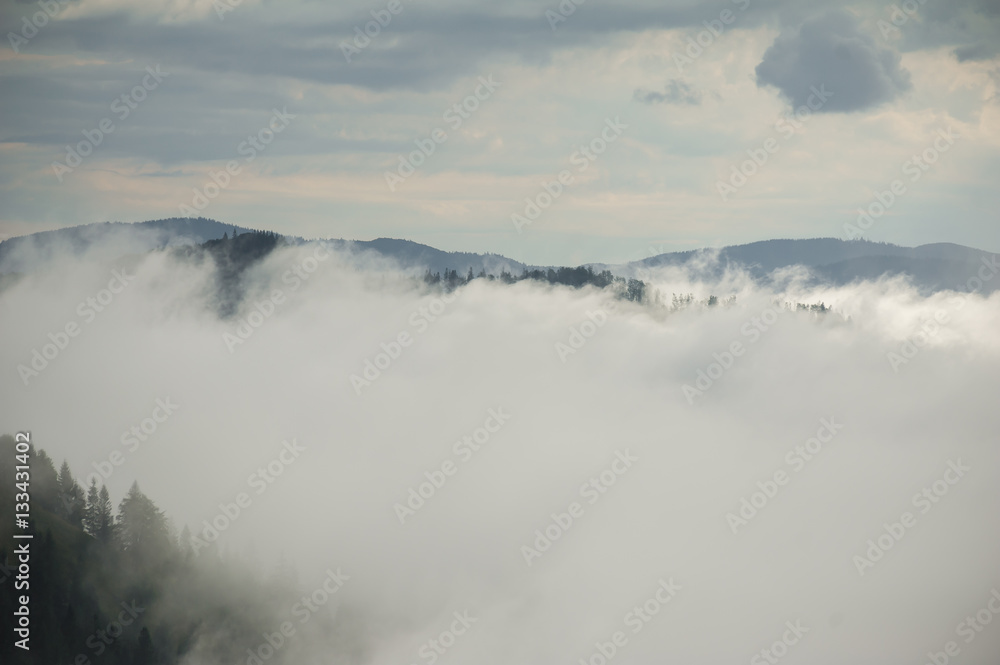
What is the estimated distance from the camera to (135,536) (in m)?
194

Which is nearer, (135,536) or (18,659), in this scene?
(18,659)

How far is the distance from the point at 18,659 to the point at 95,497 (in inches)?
1781

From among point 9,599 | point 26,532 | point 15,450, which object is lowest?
point 9,599

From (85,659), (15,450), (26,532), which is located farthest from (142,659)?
(15,450)

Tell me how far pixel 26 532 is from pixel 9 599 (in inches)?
573

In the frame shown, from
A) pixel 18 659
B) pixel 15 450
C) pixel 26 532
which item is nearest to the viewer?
pixel 18 659

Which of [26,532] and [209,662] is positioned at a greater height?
[26,532]

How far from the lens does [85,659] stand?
167000mm

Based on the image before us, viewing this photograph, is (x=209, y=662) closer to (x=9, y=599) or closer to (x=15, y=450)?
(x=9, y=599)

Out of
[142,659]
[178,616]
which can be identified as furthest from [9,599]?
[178,616]

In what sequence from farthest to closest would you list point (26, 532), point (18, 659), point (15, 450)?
point (15, 450) → point (26, 532) → point (18, 659)

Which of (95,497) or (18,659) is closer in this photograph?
(18,659)

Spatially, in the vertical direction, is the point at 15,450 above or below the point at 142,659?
above

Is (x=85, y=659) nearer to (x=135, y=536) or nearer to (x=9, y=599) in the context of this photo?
(x=9, y=599)
